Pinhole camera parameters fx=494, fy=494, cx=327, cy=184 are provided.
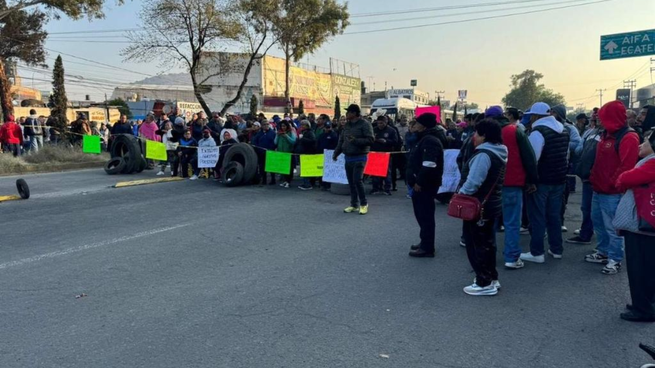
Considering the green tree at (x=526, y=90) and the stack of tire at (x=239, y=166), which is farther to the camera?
the green tree at (x=526, y=90)

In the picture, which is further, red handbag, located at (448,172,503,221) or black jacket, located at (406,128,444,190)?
black jacket, located at (406,128,444,190)

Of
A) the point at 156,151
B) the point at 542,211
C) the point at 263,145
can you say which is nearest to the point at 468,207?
the point at 542,211

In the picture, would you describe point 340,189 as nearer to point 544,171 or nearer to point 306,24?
point 544,171

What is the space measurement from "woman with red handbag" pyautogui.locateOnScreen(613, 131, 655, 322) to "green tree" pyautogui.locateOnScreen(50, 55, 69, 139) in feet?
72.9

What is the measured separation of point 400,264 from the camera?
6.10 meters

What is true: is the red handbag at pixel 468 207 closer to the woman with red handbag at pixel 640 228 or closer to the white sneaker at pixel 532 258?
the woman with red handbag at pixel 640 228

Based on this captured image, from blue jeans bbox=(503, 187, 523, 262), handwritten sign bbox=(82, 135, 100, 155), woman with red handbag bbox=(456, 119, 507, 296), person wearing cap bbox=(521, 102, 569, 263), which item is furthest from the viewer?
handwritten sign bbox=(82, 135, 100, 155)

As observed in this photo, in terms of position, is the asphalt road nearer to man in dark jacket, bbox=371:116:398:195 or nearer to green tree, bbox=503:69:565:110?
man in dark jacket, bbox=371:116:398:195

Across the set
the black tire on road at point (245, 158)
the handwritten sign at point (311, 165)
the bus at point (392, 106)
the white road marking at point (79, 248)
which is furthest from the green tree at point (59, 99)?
the bus at point (392, 106)

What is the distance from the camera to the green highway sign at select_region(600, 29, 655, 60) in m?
23.5

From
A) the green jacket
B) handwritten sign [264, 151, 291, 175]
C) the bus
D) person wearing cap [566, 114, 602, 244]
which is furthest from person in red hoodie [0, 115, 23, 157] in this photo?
the bus

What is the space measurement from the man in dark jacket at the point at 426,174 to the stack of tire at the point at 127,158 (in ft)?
36.3

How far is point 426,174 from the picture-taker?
6230mm

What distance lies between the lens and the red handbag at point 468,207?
16.0 ft
